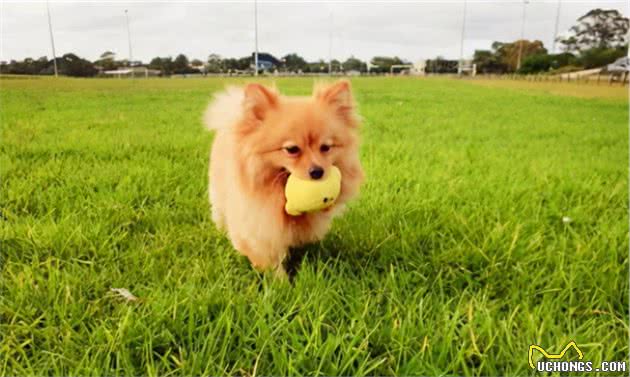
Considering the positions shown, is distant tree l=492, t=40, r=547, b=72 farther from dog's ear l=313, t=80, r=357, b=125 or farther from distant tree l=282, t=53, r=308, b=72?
dog's ear l=313, t=80, r=357, b=125

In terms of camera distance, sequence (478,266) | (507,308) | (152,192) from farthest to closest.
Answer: (152,192), (478,266), (507,308)

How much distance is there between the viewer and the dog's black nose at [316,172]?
165 centimetres

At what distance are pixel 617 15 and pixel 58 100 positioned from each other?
7.48 meters

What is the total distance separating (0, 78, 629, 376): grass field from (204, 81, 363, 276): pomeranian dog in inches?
6.4

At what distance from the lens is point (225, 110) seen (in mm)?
2160

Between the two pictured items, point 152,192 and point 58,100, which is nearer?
point 152,192

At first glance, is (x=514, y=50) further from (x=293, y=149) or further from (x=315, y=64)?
(x=293, y=149)

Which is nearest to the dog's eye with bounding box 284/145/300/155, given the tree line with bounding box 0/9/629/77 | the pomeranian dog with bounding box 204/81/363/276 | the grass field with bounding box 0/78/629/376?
the pomeranian dog with bounding box 204/81/363/276

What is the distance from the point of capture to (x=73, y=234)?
1954 mm

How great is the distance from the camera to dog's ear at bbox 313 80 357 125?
6.19 feet

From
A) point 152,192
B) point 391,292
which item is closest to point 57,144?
point 152,192

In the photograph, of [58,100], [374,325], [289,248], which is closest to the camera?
[374,325]

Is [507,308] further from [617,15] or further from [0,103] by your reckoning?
[0,103]

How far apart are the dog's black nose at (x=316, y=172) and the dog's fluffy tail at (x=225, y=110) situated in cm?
47
